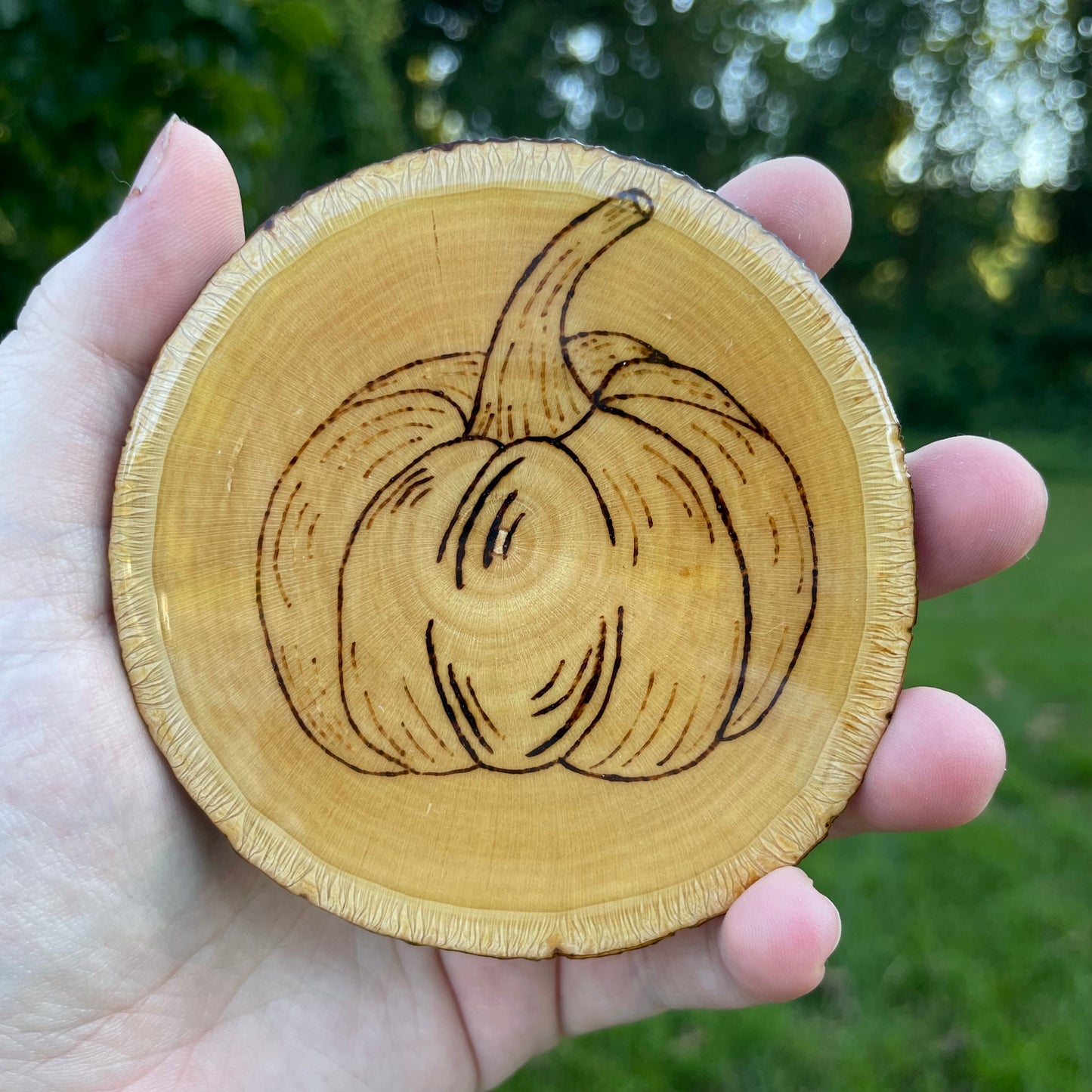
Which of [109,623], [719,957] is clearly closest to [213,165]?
[109,623]

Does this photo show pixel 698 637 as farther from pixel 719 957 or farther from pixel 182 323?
pixel 182 323

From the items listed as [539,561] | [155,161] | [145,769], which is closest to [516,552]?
[539,561]

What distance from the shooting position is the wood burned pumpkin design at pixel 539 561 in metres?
1.10

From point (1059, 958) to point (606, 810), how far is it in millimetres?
1679

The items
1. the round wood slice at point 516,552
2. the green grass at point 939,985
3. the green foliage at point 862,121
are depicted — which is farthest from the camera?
the green foliage at point 862,121

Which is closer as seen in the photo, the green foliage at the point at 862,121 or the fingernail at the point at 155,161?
the fingernail at the point at 155,161

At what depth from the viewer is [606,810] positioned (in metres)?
1.13

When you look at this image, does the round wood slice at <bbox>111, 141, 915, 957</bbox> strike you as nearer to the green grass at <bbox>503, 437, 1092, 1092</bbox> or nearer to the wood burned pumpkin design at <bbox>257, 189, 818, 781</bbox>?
the wood burned pumpkin design at <bbox>257, 189, 818, 781</bbox>

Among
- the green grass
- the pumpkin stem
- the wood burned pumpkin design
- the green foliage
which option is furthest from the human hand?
the green foliage

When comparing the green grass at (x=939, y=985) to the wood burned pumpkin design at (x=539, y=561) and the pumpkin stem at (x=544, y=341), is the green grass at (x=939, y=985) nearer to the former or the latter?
the wood burned pumpkin design at (x=539, y=561)

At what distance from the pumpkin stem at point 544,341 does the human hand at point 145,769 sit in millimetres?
336

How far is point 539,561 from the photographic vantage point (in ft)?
3.74

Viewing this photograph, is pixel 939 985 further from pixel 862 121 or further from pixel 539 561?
pixel 862 121

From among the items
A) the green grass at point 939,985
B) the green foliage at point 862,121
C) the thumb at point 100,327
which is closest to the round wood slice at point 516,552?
the thumb at point 100,327
